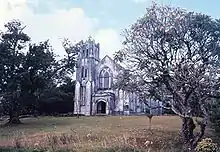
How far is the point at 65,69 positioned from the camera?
51.2 meters

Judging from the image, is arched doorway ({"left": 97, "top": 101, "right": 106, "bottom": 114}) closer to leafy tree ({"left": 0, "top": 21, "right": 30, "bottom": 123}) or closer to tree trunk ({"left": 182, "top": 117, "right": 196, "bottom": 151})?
leafy tree ({"left": 0, "top": 21, "right": 30, "bottom": 123})

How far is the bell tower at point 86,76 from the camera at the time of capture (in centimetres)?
6888

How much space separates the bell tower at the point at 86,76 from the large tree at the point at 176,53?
1747 inches

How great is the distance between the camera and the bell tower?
68.9 m

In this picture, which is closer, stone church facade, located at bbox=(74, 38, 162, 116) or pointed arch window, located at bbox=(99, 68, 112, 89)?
stone church facade, located at bbox=(74, 38, 162, 116)

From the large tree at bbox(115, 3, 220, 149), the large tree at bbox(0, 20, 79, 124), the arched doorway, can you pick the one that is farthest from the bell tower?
the large tree at bbox(115, 3, 220, 149)

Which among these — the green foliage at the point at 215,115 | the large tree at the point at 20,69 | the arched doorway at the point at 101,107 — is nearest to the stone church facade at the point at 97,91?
the arched doorway at the point at 101,107

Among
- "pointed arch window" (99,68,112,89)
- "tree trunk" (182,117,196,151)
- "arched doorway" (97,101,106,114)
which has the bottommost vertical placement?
"tree trunk" (182,117,196,151)

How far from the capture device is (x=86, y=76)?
232 ft

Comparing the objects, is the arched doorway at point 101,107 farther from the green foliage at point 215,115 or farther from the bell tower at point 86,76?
the green foliage at point 215,115

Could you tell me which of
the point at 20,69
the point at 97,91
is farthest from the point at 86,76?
the point at 20,69

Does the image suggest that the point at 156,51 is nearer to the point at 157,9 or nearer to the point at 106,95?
the point at 157,9

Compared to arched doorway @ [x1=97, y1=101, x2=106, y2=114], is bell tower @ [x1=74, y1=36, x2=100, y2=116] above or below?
above

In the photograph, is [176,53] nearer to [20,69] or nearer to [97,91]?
[20,69]
